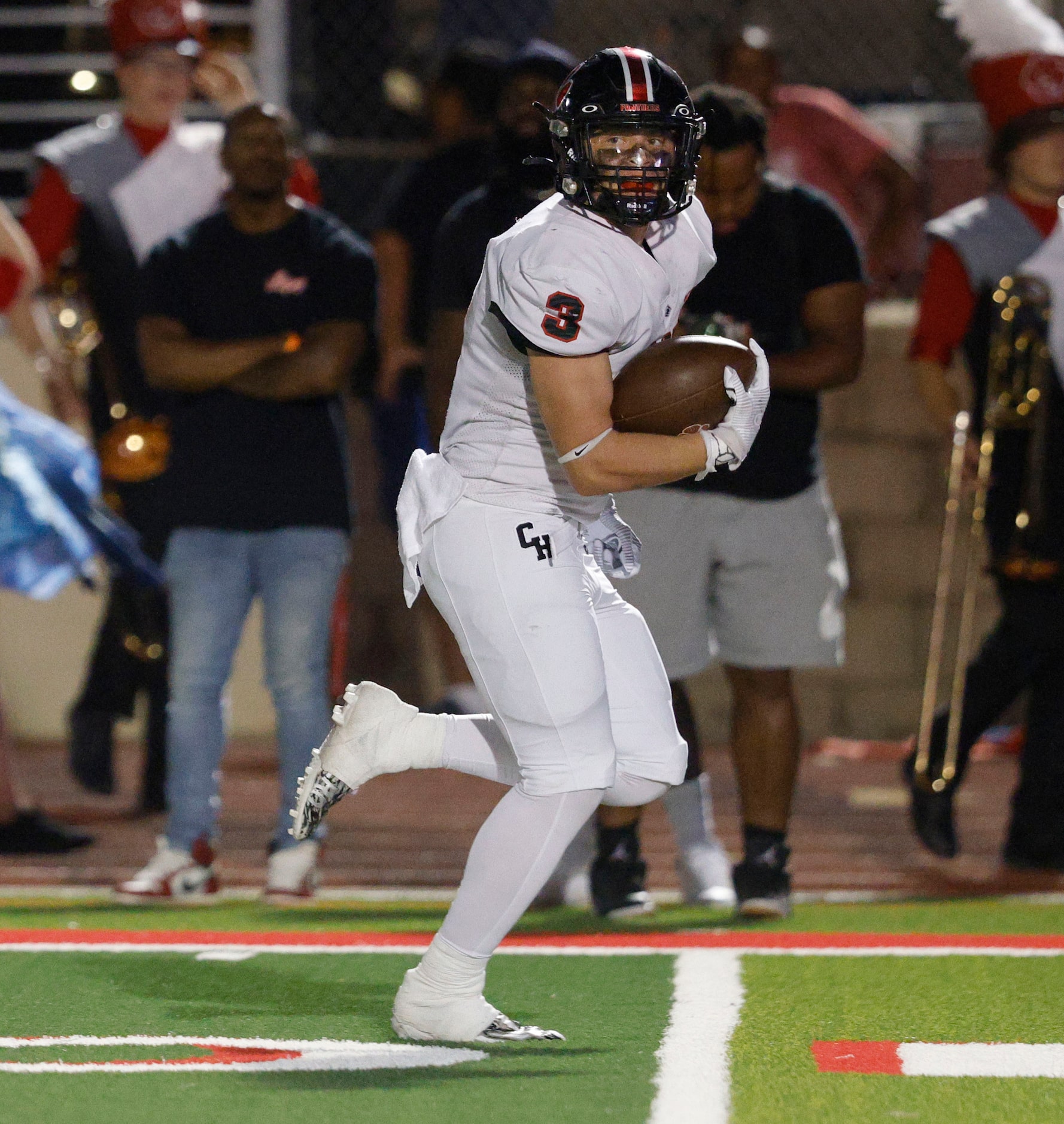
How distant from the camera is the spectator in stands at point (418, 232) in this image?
6945 millimetres

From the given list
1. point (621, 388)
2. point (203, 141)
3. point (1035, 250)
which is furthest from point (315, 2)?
point (621, 388)

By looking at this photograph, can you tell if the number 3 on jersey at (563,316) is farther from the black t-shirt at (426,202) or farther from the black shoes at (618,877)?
the black t-shirt at (426,202)

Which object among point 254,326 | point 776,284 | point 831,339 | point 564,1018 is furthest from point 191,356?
point 564,1018

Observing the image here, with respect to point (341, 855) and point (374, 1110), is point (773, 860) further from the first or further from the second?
point (374, 1110)

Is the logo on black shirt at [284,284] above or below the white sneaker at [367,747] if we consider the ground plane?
above

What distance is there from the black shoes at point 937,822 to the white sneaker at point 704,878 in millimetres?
702

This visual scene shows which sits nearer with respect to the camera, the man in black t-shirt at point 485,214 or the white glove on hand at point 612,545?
the white glove on hand at point 612,545

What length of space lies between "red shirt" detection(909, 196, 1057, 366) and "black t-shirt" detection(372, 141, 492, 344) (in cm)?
171

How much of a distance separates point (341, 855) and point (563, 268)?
9.77 ft

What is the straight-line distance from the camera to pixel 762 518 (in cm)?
503

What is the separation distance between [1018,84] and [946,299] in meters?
0.66

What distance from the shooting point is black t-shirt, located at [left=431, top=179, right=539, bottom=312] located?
5.24 meters

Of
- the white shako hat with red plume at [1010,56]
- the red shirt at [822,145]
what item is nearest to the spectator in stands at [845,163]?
the red shirt at [822,145]

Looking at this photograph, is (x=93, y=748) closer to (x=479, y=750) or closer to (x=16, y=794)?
(x=16, y=794)
